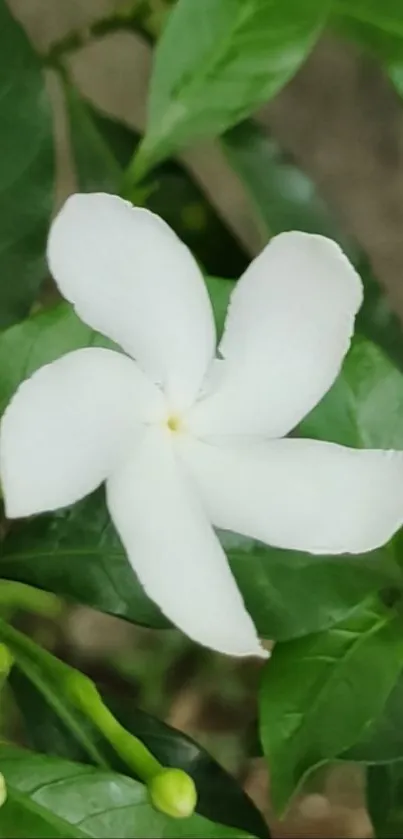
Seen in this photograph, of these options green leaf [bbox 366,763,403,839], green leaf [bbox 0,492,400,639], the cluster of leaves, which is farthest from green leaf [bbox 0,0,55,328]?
green leaf [bbox 366,763,403,839]

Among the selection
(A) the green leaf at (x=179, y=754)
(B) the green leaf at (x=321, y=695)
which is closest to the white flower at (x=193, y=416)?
(B) the green leaf at (x=321, y=695)

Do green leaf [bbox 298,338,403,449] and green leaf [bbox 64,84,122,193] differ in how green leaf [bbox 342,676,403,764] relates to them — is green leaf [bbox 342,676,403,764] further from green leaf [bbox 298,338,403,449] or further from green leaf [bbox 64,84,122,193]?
green leaf [bbox 64,84,122,193]

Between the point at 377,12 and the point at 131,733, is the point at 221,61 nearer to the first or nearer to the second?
the point at 377,12

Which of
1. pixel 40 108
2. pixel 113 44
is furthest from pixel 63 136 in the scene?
pixel 40 108

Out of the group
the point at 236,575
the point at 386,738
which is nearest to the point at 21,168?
the point at 236,575

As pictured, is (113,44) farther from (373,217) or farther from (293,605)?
(293,605)
